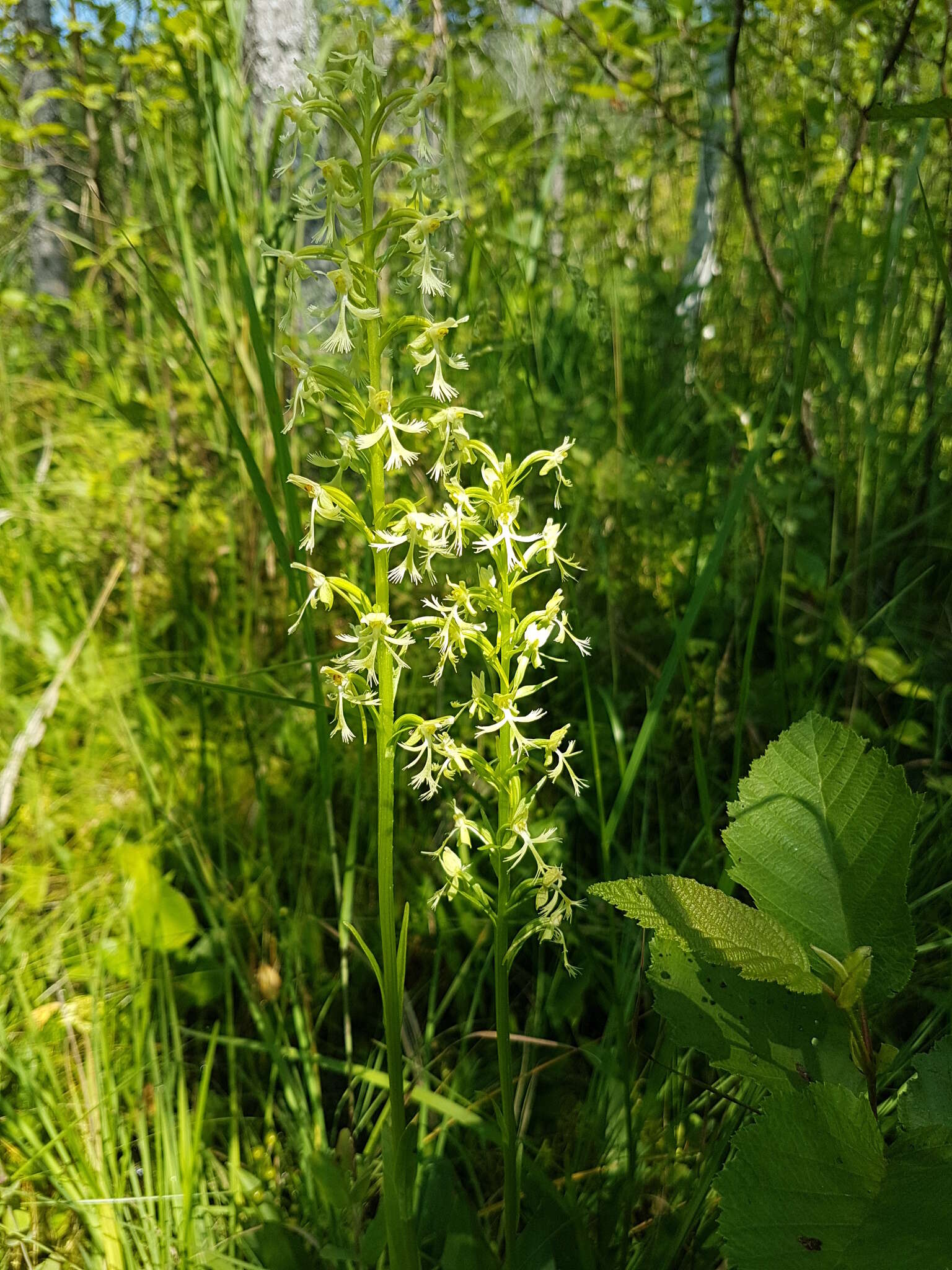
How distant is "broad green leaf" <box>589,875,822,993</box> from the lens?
98cm

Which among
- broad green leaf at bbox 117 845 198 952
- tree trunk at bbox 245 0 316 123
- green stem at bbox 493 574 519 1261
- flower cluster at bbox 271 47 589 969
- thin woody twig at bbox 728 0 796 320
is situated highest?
tree trunk at bbox 245 0 316 123

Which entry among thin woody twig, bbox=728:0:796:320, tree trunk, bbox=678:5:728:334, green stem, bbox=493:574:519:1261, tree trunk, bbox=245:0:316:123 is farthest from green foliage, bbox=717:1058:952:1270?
tree trunk, bbox=245:0:316:123

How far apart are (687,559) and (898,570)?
1.91 ft

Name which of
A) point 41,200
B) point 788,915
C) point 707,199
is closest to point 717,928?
point 788,915

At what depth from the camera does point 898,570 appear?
2.51 meters

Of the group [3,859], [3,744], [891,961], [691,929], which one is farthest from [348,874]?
[3,744]

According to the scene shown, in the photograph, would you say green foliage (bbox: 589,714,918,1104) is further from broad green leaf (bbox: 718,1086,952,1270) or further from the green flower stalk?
the green flower stalk

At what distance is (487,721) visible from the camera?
2.43 metres

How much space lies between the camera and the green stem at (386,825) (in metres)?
1.18

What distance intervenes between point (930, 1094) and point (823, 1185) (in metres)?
0.18

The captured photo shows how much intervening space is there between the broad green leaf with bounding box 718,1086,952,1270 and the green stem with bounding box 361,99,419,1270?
0.49 meters

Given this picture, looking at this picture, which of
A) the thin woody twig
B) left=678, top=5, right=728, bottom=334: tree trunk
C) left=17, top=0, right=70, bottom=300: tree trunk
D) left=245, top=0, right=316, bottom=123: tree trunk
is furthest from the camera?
left=17, top=0, right=70, bottom=300: tree trunk

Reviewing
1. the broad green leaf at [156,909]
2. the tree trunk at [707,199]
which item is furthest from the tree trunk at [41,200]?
the broad green leaf at [156,909]

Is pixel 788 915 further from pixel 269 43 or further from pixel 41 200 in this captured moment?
pixel 41 200
